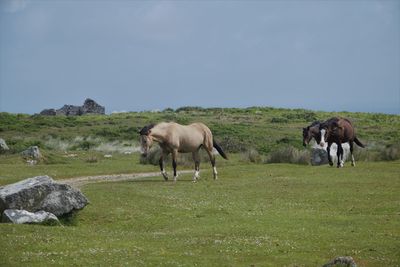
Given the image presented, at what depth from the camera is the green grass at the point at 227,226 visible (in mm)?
15719

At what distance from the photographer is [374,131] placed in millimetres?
77375

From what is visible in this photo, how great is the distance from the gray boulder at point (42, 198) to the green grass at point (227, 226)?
675mm

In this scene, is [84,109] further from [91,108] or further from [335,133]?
[335,133]

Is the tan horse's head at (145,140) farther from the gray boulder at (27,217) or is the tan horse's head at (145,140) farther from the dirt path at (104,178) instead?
the gray boulder at (27,217)

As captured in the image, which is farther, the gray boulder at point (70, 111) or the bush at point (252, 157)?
the gray boulder at point (70, 111)

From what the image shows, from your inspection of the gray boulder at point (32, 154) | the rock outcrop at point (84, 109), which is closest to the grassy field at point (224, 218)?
the gray boulder at point (32, 154)

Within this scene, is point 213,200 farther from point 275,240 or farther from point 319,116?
point 319,116

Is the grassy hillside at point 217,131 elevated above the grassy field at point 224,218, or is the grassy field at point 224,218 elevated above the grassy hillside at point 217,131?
the grassy hillside at point 217,131

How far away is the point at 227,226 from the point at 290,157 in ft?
77.1

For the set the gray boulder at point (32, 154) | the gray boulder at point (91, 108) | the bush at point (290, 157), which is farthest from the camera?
the gray boulder at point (91, 108)

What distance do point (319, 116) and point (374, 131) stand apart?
859 inches

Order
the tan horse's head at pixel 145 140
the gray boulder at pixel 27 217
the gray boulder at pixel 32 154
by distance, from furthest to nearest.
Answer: the gray boulder at pixel 32 154 < the tan horse's head at pixel 145 140 < the gray boulder at pixel 27 217

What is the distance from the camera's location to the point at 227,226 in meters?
20.2

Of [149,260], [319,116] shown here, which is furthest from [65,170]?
[319,116]
